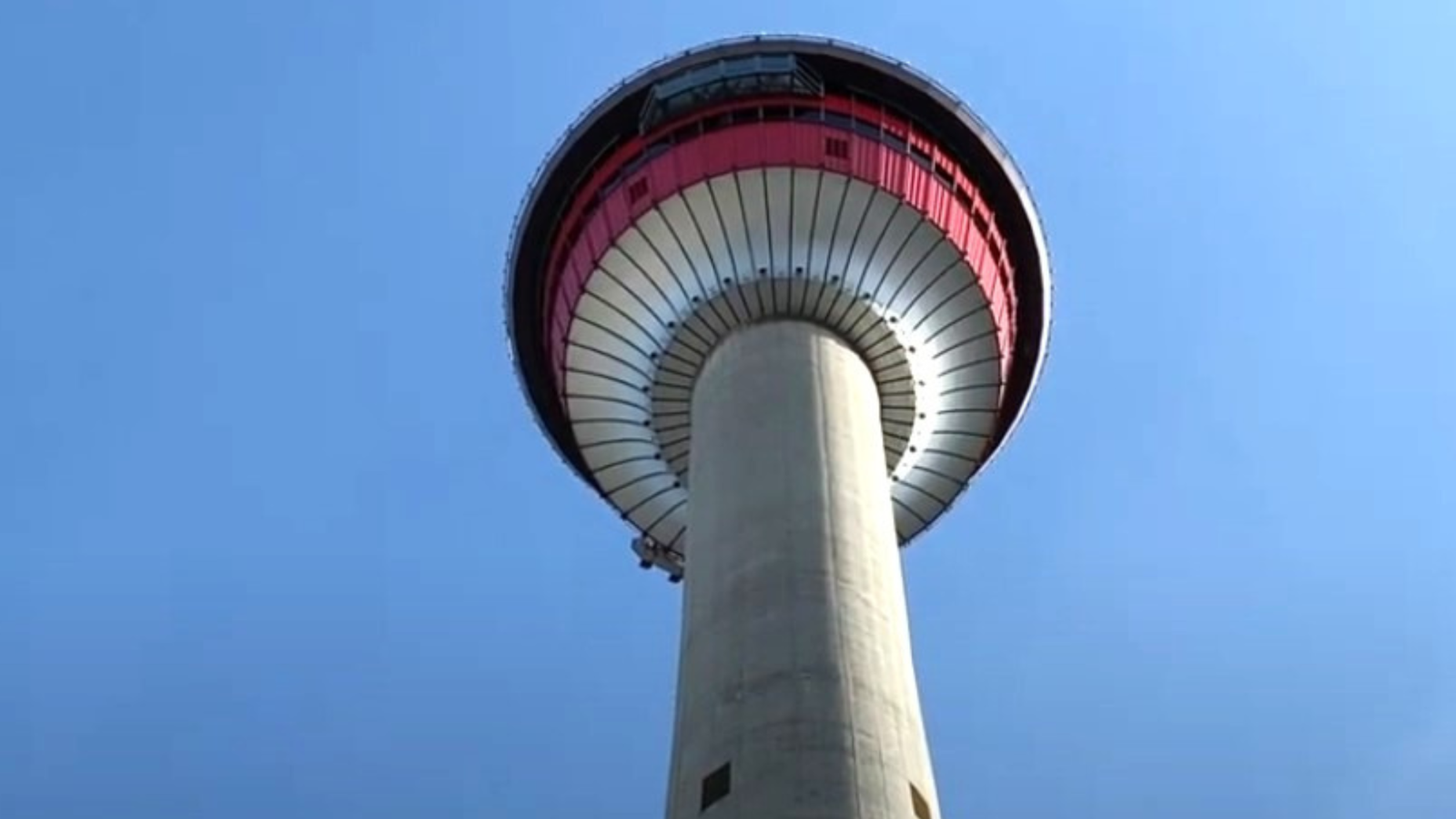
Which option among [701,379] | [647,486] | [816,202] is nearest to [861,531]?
[701,379]

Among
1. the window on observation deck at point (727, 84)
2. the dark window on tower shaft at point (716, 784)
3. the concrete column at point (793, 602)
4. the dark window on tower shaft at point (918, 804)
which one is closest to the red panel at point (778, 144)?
the window on observation deck at point (727, 84)

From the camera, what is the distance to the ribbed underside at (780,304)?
3006 cm

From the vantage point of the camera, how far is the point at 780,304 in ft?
98.4

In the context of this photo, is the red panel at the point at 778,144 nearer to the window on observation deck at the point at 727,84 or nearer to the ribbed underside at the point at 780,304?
the ribbed underside at the point at 780,304

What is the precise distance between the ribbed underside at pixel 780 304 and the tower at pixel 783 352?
52 mm

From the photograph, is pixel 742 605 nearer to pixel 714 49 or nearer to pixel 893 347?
pixel 893 347

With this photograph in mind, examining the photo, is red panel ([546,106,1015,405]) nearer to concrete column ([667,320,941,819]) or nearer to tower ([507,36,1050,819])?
tower ([507,36,1050,819])

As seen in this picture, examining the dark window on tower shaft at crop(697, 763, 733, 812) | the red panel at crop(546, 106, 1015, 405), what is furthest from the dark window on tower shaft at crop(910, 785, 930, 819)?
the red panel at crop(546, 106, 1015, 405)

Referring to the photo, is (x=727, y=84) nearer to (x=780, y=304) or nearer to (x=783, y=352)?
(x=780, y=304)

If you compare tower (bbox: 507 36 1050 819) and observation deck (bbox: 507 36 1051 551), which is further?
observation deck (bbox: 507 36 1051 551)

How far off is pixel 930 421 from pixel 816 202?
6040 mm

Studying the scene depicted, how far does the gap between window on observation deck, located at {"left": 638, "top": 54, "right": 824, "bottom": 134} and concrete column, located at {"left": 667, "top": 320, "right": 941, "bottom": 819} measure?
5.36m

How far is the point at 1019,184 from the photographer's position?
33.8 metres

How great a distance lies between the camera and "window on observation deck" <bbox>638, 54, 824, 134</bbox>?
3166cm
